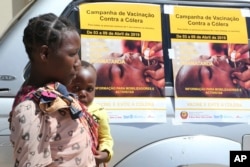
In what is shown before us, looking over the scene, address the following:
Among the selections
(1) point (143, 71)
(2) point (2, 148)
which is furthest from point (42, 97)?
(1) point (143, 71)

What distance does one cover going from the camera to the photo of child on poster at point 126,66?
312 cm

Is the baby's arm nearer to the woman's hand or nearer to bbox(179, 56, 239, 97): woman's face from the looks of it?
the woman's hand

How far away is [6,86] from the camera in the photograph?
296cm

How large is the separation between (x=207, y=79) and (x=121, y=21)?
69 cm

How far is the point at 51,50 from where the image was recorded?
1.71m

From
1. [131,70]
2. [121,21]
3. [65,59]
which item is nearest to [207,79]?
[131,70]

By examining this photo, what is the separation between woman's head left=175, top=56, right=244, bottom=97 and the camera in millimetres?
3246

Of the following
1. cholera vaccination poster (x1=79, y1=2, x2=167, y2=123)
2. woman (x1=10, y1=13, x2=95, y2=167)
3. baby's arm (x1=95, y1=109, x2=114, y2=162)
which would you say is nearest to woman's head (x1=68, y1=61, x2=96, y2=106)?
baby's arm (x1=95, y1=109, x2=114, y2=162)

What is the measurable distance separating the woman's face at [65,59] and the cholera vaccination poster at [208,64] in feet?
5.08

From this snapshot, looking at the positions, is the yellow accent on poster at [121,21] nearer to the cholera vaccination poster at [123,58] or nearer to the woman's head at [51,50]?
the cholera vaccination poster at [123,58]

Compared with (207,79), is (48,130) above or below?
above

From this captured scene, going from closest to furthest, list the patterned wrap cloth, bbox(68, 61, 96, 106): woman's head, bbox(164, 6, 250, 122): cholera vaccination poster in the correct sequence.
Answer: the patterned wrap cloth, bbox(68, 61, 96, 106): woman's head, bbox(164, 6, 250, 122): cholera vaccination poster

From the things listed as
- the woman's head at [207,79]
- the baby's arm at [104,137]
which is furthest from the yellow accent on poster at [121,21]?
the baby's arm at [104,137]

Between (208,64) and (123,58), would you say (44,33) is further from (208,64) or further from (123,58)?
(208,64)
